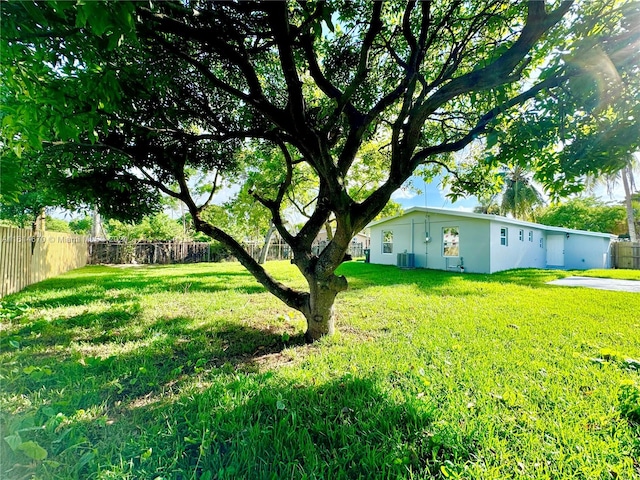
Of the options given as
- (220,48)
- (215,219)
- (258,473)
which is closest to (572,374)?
(258,473)

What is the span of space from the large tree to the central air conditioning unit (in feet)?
33.2

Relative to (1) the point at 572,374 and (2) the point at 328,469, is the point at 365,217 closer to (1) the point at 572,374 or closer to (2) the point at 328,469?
(2) the point at 328,469

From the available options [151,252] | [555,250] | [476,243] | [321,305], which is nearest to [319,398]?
→ [321,305]

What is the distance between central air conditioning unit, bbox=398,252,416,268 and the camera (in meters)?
14.8

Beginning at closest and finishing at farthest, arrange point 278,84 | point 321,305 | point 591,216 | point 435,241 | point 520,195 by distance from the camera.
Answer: point 321,305 < point 278,84 < point 435,241 < point 520,195 < point 591,216

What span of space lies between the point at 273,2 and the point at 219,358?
12.6 feet

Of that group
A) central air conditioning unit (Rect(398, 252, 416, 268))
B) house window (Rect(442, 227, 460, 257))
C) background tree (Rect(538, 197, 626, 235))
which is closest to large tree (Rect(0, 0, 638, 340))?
house window (Rect(442, 227, 460, 257))

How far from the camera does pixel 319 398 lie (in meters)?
2.38

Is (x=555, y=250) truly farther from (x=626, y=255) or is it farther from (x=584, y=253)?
(x=626, y=255)

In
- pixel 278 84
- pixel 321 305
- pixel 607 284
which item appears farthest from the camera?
pixel 607 284

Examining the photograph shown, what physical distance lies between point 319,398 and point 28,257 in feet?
32.7

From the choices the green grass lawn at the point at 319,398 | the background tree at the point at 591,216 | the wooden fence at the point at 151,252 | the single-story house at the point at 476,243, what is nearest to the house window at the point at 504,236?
the single-story house at the point at 476,243

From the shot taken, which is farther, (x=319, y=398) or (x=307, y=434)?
(x=319, y=398)

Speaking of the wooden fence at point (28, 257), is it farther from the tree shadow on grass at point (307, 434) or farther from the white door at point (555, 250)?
the white door at point (555, 250)
